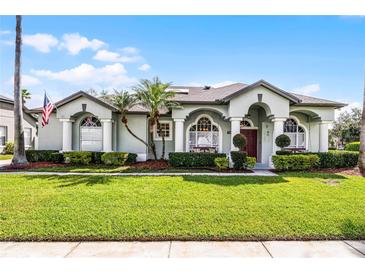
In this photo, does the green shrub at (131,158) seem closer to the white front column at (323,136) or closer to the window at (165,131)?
the window at (165,131)

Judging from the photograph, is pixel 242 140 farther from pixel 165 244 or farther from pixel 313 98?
pixel 165 244

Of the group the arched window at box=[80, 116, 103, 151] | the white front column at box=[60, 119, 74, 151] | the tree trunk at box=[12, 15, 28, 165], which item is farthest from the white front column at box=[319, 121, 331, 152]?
the tree trunk at box=[12, 15, 28, 165]

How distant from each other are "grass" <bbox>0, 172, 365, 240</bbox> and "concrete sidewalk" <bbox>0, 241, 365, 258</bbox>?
209mm

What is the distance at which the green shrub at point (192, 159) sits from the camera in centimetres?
1372

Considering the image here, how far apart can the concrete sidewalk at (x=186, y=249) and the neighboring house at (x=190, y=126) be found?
403 inches

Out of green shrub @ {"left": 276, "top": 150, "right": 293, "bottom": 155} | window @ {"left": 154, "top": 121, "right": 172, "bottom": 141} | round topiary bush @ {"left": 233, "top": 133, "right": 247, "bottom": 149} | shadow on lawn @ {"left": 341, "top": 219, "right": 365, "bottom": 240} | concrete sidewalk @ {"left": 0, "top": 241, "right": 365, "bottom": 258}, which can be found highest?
window @ {"left": 154, "top": 121, "right": 172, "bottom": 141}

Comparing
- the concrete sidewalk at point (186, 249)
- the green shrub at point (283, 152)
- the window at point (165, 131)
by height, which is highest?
the window at point (165, 131)

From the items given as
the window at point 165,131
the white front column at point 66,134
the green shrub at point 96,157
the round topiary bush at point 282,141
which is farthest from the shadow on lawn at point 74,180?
the round topiary bush at point 282,141

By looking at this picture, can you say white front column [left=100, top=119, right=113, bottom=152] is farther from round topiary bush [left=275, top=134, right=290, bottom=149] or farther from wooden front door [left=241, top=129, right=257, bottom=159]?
round topiary bush [left=275, top=134, right=290, bottom=149]

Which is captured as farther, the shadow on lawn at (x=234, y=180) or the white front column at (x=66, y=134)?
the white front column at (x=66, y=134)

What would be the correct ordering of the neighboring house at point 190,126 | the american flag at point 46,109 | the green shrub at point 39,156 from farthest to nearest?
the green shrub at point 39,156 < the neighboring house at point 190,126 < the american flag at point 46,109

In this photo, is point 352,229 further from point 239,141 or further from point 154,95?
point 154,95

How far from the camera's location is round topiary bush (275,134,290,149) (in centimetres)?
1338

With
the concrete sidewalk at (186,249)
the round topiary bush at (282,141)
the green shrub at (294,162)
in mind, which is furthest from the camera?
the round topiary bush at (282,141)
